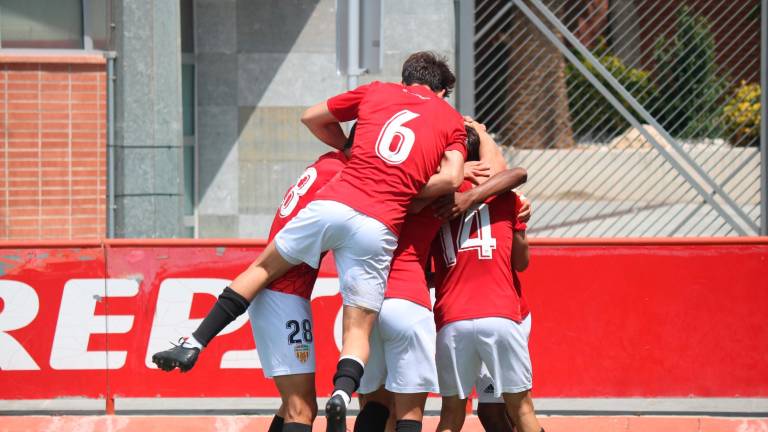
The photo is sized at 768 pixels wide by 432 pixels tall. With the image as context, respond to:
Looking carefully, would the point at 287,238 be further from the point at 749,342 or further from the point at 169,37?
the point at 169,37

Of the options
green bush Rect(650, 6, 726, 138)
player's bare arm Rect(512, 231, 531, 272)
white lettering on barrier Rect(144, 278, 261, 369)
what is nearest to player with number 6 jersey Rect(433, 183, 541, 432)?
player's bare arm Rect(512, 231, 531, 272)

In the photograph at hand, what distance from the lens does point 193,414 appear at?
7.55 meters

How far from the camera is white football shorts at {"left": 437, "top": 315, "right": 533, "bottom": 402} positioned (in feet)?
16.8

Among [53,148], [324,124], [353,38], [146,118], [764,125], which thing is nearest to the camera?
[324,124]

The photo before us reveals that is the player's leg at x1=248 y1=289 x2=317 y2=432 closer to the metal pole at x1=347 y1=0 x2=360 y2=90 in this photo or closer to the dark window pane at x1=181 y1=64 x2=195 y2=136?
the metal pole at x1=347 y1=0 x2=360 y2=90

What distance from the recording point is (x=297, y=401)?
4.91m

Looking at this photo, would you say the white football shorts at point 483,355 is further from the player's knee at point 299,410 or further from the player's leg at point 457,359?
the player's knee at point 299,410

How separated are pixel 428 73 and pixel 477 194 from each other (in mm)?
610

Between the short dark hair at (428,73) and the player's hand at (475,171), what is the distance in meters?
0.38

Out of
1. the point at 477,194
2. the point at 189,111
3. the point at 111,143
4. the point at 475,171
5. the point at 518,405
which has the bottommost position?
the point at 518,405

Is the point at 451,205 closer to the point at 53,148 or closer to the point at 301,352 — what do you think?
the point at 301,352

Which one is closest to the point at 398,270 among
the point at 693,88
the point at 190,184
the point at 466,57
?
the point at 466,57

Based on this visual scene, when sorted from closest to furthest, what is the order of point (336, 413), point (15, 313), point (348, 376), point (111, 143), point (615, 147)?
point (336, 413), point (348, 376), point (15, 313), point (111, 143), point (615, 147)

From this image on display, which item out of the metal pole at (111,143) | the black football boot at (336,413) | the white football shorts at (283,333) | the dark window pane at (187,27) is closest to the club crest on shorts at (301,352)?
the white football shorts at (283,333)
